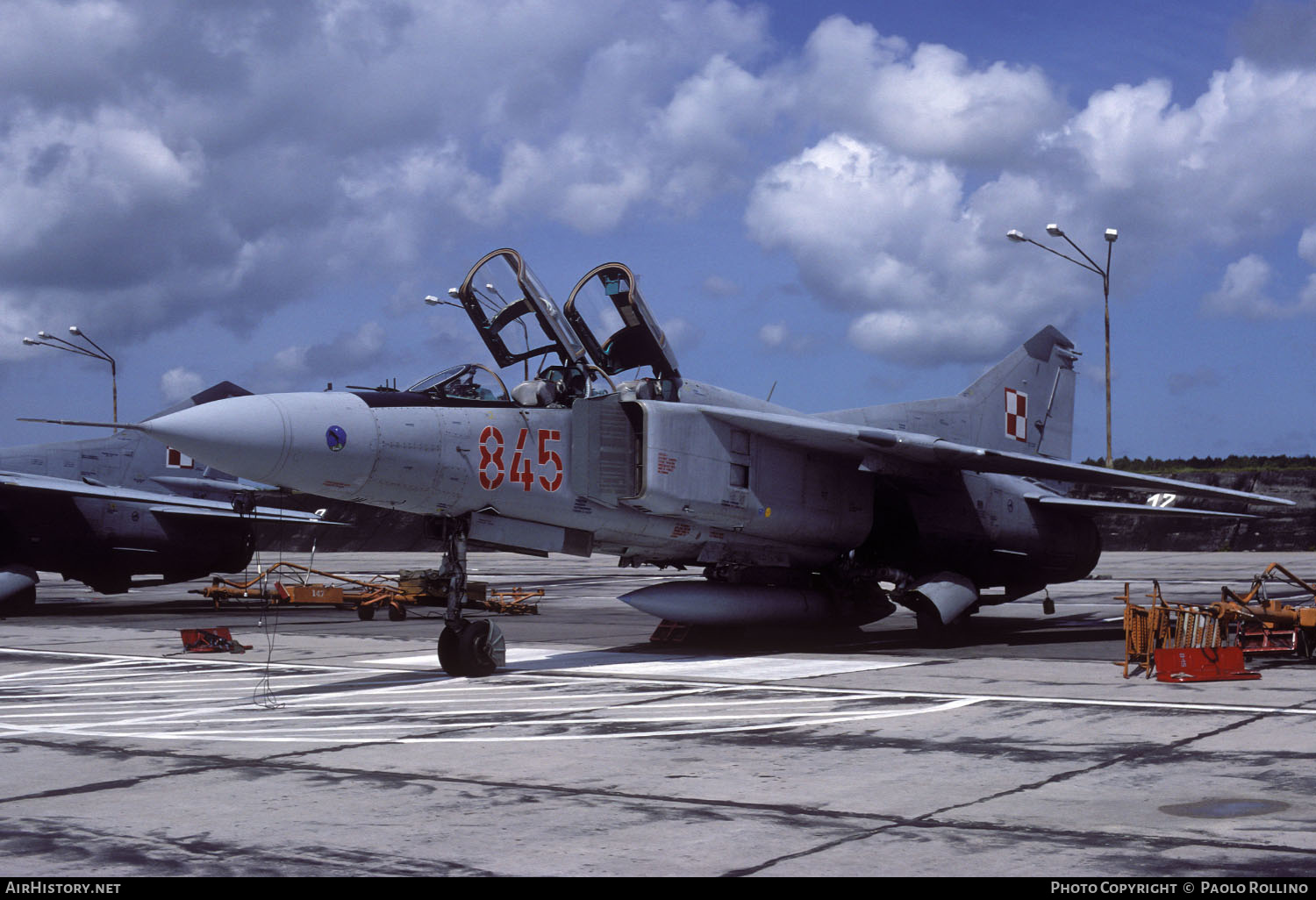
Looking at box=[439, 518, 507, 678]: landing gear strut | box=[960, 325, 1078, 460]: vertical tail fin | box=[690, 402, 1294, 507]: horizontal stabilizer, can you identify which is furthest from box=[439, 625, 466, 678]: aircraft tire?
box=[960, 325, 1078, 460]: vertical tail fin

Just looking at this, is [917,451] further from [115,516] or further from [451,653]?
[115,516]

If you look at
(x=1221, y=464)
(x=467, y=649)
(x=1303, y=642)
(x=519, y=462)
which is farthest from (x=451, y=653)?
(x=1221, y=464)

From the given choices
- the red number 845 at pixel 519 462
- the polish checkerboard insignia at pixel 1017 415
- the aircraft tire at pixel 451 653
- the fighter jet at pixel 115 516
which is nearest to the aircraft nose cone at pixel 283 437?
the red number 845 at pixel 519 462

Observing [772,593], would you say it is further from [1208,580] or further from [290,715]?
[1208,580]

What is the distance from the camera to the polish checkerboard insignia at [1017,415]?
1869 cm

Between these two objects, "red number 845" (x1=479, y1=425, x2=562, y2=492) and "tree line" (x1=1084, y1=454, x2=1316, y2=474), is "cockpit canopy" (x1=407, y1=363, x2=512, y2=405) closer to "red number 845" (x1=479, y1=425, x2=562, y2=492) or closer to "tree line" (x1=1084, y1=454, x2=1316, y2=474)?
"red number 845" (x1=479, y1=425, x2=562, y2=492)

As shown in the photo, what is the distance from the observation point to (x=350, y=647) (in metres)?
15.6

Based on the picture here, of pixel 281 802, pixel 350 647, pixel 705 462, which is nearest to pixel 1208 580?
pixel 705 462

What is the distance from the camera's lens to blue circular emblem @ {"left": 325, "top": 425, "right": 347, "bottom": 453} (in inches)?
417

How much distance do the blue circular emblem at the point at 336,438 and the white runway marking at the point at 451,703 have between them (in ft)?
7.08

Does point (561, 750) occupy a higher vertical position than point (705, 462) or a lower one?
lower

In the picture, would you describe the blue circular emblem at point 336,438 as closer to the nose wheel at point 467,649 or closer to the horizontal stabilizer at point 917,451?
the nose wheel at point 467,649
